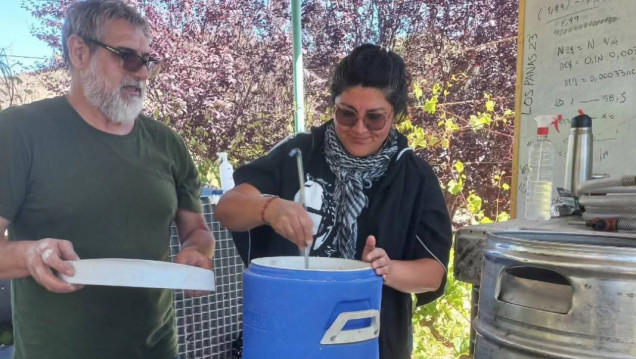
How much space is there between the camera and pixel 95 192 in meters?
1.47

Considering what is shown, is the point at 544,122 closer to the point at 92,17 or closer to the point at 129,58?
the point at 129,58

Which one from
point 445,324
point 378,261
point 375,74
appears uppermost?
point 375,74

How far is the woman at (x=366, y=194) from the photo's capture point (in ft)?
4.37

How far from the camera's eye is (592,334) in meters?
0.72

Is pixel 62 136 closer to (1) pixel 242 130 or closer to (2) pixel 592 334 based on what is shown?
(2) pixel 592 334

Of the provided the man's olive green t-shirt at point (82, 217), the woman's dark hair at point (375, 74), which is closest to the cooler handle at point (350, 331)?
the woman's dark hair at point (375, 74)

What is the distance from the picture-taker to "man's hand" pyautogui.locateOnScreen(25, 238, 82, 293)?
103 cm

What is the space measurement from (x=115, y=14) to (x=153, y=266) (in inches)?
41.2

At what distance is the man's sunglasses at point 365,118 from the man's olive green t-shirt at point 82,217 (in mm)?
644

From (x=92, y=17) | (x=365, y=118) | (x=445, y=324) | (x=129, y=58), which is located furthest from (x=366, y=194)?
(x=445, y=324)

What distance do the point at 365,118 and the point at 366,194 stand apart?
0.21 metres

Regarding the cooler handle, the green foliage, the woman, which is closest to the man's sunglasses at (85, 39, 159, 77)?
the woman

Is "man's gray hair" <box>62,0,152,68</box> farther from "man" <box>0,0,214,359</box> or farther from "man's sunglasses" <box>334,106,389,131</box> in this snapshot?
"man's sunglasses" <box>334,106,389,131</box>

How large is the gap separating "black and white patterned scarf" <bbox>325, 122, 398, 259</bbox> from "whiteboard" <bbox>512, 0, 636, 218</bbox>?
45.5 inches
